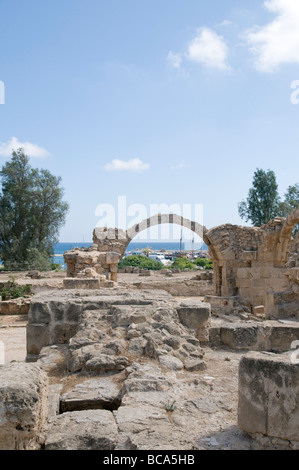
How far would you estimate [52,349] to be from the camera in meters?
4.05

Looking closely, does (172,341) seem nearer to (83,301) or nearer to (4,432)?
(83,301)

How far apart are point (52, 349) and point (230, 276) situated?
30.3ft

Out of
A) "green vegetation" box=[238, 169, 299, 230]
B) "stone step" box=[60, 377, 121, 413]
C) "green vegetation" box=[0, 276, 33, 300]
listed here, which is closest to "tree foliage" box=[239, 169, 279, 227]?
"green vegetation" box=[238, 169, 299, 230]

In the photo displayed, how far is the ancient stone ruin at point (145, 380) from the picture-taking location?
6.79 ft

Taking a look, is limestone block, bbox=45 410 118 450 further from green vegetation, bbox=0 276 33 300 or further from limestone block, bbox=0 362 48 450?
green vegetation, bbox=0 276 33 300

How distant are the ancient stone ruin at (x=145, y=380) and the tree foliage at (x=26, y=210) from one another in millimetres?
21225

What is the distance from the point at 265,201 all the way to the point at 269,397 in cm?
2817

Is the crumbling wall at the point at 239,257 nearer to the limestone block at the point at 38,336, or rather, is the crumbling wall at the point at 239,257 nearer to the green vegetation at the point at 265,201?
the limestone block at the point at 38,336

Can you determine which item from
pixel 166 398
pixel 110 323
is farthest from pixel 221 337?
pixel 166 398

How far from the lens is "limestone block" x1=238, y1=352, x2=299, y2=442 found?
2049mm

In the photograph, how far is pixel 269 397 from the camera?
2.11 meters

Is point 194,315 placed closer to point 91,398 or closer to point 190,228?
point 91,398

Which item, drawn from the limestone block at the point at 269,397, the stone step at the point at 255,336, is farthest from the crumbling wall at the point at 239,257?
the limestone block at the point at 269,397

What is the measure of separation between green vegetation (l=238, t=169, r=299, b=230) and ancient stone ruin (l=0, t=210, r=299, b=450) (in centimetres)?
2498
